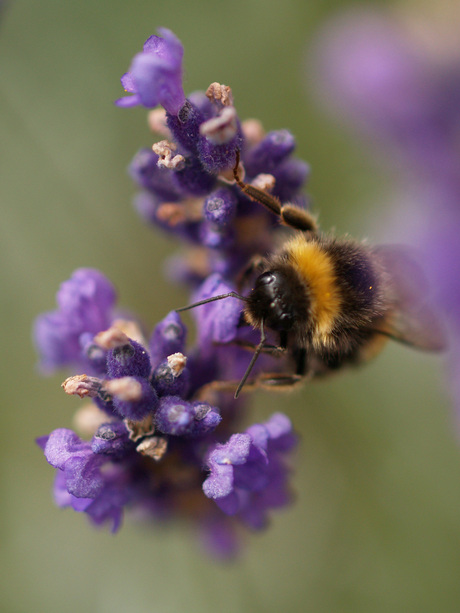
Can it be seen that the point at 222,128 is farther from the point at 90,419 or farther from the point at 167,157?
the point at 90,419

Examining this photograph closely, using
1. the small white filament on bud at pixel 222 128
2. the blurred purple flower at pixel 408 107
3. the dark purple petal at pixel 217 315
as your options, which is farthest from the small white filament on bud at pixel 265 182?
the blurred purple flower at pixel 408 107

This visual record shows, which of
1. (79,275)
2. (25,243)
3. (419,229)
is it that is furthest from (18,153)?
(419,229)

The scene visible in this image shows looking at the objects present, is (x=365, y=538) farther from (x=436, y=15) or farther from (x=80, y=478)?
(x=436, y=15)

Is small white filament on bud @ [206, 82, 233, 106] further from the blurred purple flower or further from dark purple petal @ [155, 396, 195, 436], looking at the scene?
the blurred purple flower

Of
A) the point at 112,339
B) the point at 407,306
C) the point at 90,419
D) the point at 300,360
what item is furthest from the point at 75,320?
the point at 407,306

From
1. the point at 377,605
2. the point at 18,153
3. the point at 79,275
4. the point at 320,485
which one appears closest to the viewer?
the point at 79,275

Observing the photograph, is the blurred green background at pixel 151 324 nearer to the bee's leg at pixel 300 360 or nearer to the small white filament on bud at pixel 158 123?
the bee's leg at pixel 300 360
